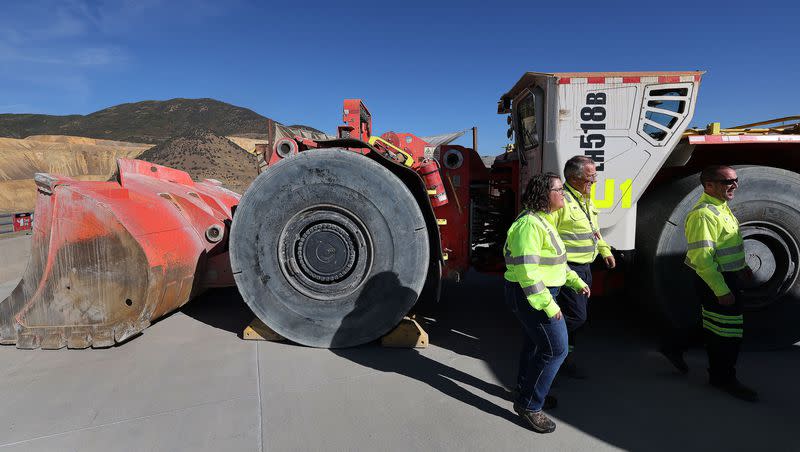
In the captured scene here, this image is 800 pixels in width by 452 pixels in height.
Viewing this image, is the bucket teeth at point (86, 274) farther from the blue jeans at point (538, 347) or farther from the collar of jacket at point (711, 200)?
the collar of jacket at point (711, 200)

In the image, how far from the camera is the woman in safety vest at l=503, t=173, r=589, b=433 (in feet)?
7.16

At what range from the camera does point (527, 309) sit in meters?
2.32

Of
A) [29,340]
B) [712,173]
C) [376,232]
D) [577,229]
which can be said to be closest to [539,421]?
[577,229]

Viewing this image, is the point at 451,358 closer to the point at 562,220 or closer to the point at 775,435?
the point at 562,220

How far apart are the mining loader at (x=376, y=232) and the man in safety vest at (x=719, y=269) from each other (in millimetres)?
488

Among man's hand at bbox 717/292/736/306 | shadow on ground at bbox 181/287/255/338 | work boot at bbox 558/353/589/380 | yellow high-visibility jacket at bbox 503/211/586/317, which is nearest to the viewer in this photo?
yellow high-visibility jacket at bbox 503/211/586/317

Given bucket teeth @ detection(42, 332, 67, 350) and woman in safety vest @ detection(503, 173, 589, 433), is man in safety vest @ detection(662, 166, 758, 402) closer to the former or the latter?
woman in safety vest @ detection(503, 173, 589, 433)

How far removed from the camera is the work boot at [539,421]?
2328 millimetres

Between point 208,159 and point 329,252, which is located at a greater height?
point 208,159

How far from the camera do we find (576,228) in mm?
2768

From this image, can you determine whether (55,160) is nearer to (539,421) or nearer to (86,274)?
(86,274)

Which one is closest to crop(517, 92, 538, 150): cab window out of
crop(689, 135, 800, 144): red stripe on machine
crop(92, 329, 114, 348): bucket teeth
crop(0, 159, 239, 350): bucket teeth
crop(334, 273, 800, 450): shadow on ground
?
crop(689, 135, 800, 144): red stripe on machine

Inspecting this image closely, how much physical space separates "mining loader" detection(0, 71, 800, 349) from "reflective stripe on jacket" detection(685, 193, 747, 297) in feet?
1.87

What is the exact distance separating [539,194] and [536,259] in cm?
37
